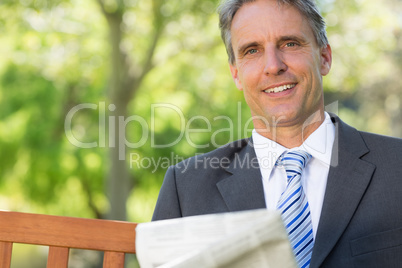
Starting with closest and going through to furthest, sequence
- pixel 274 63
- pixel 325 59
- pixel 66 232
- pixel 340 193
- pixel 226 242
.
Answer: pixel 226 242 < pixel 66 232 < pixel 340 193 < pixel 274 63 < pixel 325 59

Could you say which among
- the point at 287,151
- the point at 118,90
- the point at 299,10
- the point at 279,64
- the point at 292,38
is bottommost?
the point at 287,151

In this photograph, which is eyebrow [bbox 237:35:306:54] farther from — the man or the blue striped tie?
the blue striped tie

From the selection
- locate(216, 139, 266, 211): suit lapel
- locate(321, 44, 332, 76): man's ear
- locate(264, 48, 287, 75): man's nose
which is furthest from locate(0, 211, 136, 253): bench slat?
locate(321, 44, 332, 76): man's ear

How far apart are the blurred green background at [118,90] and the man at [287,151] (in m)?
5.89

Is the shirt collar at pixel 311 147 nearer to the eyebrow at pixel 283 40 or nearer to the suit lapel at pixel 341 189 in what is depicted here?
the suit lapel at pixel 341 189

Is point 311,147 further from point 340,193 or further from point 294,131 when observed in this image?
point 340,193

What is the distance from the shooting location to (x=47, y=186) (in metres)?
12.2

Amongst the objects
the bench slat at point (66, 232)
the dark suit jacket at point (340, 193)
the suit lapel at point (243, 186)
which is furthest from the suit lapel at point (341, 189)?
the bench slat at point (66, 232)

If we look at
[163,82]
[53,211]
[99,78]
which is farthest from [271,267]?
[53,211]

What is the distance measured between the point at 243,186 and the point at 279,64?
20.2 inches

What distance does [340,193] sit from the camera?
1996 mm

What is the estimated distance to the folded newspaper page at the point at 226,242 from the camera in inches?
43.4

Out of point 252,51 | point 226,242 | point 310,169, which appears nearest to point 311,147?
point 310,169

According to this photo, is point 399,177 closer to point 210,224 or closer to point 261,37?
point 261,37
